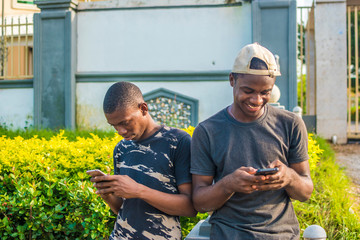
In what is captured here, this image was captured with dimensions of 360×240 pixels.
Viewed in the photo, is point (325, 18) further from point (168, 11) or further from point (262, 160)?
point (262, 160)

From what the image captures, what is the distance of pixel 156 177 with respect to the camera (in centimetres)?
193

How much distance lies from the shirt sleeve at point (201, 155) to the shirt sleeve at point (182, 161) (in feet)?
0.31

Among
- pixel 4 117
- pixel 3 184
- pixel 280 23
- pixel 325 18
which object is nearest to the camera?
pixel 3 184

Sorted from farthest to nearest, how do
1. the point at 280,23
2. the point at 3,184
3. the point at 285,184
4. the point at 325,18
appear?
1. the point at 325,18
2. the point at 280,23
3. the point at 3,184
4. the point at 285,184

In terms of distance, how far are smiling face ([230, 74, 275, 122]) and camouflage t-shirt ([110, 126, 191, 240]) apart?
1.10 ft

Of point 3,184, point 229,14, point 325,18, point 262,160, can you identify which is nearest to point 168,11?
point 229,14

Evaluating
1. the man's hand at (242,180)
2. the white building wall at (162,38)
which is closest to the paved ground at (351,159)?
the white building wall at (162,38)

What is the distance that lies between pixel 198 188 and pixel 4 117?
8.25m

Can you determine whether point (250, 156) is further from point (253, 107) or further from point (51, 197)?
point (51, 197)

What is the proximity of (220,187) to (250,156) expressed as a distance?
0.20 metres

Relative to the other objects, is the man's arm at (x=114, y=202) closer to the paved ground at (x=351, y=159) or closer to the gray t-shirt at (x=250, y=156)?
the gray t-shirt at (x=250, y=156)

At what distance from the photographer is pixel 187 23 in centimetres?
842

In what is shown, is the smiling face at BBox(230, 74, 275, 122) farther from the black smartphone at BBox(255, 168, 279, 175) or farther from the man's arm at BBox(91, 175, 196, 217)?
the man's arm at BBox(91, 175, 196, 217)

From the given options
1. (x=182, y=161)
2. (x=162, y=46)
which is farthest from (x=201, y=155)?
(x=162, y=46)
